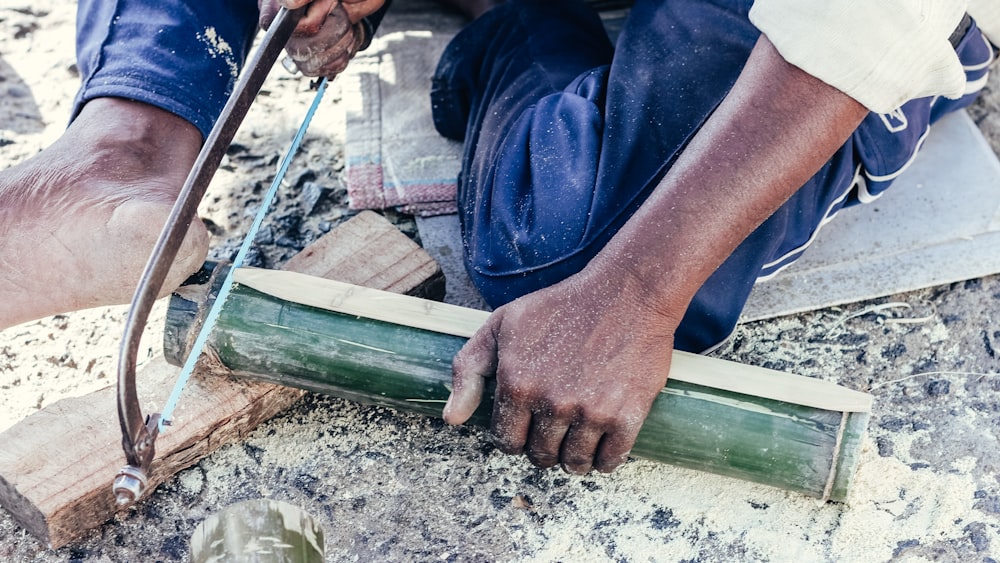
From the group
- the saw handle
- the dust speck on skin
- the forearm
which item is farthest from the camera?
the dust speck on skin

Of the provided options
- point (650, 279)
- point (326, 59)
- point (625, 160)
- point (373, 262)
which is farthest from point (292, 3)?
point (650, 279)

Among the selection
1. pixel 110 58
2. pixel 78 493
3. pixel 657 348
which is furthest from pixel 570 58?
pixel 78 493

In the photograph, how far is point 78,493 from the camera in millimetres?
1568

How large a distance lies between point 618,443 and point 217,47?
1208 mm

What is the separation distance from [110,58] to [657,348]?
1270 millimetres

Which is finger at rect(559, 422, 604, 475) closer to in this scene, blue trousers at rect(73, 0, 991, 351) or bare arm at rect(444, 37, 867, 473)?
bare arm at rect(444, 37, 867, 473)

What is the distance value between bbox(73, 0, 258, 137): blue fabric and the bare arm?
889 millimetres

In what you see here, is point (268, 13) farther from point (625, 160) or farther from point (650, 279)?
point (650, 279)

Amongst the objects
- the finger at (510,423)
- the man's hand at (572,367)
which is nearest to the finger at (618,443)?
the man's hand at (572,367)

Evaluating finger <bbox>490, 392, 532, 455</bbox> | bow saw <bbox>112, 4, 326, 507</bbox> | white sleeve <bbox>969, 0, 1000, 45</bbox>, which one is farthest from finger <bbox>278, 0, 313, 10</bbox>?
white sleeve <bbox>969, 0, 1000, 45</bbox>

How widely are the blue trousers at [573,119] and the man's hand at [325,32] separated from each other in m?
0.24

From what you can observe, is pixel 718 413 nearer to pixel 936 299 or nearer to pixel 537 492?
pixel 537 492

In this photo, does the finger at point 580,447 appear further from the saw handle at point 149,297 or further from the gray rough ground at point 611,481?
the saw handle at point 149,297

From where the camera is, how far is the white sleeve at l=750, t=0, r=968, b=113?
1373 millimetres
